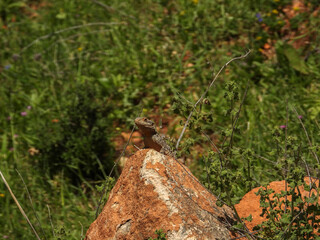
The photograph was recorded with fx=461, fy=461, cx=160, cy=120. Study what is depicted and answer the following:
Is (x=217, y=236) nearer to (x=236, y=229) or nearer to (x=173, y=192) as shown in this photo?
(x=236, y=229)

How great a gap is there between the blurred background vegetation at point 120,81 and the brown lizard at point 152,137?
2.73 ft

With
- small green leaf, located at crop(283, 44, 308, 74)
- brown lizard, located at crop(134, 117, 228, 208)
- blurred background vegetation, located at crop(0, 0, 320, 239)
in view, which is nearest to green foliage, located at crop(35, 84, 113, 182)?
blurred background vegetation, located at crop(0, 0, 320, 239)

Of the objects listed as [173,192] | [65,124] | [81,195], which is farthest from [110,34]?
[173,192]

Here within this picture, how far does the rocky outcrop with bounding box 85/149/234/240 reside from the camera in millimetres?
2467

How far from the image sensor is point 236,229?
103 inches

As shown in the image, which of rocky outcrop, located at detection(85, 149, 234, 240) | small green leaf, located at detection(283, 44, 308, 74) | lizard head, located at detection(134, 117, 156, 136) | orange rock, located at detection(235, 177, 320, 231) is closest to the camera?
rocky outcrop, located at detection(85, 149, 234, 240)

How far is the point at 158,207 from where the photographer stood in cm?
250

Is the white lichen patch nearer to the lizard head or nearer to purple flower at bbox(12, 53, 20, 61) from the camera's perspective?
the lizard head

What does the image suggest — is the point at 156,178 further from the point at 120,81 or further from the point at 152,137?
the point at 120,81

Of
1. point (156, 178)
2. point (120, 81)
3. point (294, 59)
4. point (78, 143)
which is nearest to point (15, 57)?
point (120, 81)

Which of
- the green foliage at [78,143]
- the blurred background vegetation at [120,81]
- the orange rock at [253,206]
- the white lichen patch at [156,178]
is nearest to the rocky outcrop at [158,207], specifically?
the white lichen patch at [156,178]

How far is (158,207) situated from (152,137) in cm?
70

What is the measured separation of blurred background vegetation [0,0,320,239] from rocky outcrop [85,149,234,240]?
100cm

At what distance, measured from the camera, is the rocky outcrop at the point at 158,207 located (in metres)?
2.47
